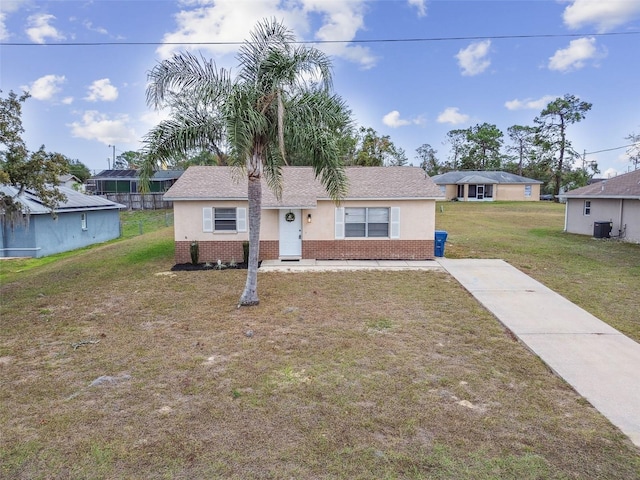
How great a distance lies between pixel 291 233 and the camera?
1521cm

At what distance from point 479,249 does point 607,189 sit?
30.1ft

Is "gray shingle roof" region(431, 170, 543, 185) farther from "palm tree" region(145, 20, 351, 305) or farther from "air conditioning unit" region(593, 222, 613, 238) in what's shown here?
"palm tree" region(145, 20, 351, 305)

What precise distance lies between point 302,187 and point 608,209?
1589 centimetres

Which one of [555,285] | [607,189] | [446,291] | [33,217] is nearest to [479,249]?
[555,285]

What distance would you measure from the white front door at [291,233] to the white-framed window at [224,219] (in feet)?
4.66

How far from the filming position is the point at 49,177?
10.2 metres

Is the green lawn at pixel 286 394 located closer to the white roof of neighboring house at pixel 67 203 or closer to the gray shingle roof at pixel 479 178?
the white roof of neighboring house at pixel 67 203

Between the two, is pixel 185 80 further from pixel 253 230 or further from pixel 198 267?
pixel 198 267

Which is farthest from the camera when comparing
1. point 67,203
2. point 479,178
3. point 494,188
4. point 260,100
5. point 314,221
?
point 494,188

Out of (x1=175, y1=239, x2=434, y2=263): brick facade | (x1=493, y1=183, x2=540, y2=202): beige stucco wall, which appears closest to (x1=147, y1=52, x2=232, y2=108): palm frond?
(x1=175, y1=239, x2=434, y2=263): brick facade

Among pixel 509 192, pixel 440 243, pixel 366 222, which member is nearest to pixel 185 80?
pixel 366 222

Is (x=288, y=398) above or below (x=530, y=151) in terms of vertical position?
below

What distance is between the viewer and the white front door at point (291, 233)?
15055 mm

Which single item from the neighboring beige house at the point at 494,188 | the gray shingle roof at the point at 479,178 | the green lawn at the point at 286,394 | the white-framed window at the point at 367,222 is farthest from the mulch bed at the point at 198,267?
the gray shingle roof at the point at 479,178
